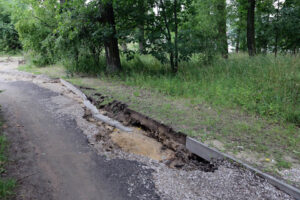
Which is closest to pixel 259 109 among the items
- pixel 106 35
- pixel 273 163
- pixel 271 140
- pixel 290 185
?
pixel 271 140

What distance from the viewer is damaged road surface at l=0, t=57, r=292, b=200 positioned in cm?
298

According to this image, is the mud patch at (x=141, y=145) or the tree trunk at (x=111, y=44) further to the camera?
the tree trunk at (x=111, y=44)

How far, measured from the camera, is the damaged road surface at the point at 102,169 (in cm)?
298

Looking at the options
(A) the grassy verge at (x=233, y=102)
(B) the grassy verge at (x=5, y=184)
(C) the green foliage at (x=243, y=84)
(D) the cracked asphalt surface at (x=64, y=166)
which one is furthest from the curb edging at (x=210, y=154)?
(B) the grassy verge at (x=5, y=184)

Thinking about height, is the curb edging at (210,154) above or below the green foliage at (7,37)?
below

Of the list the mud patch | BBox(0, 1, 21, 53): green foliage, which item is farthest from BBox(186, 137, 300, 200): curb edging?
BBox(0, 1, 21, 53): green foliage

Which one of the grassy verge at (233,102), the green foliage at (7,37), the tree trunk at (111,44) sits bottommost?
the grassy verge at (233,102)

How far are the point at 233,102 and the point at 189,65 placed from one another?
4091mm

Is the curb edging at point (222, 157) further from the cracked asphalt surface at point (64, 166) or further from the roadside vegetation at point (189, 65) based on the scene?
the cracked asphalt surface at point (64, 166)

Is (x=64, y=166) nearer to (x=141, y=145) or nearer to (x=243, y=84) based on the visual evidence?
(x=141, y=145)

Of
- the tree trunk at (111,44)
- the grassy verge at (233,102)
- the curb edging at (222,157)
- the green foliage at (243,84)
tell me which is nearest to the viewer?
the curb edging at (222,157)

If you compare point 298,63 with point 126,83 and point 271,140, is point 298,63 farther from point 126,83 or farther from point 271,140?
point 126,83

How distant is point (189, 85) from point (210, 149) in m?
3.79

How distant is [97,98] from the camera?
7.05m
